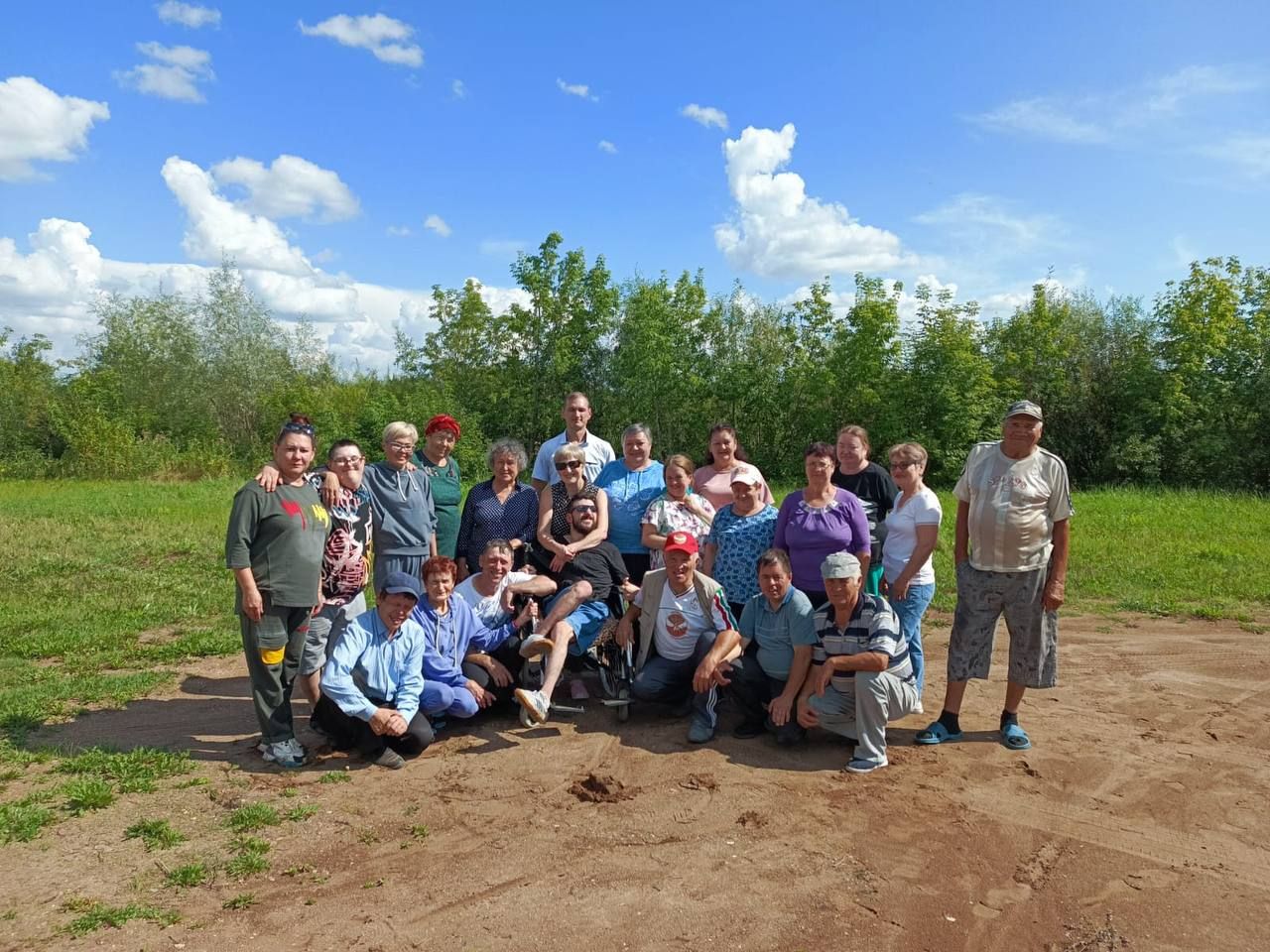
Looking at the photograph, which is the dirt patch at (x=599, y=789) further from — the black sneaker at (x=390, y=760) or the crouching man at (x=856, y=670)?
the crouching man at (x=856, y=670)

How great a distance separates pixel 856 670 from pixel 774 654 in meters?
0.55

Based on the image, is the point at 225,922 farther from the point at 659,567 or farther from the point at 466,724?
the point at 659,567

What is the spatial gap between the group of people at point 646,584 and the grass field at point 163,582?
230 cm

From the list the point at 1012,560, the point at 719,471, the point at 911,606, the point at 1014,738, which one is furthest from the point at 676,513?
the point at 1014,738

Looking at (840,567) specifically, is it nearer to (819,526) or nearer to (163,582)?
(819,526)

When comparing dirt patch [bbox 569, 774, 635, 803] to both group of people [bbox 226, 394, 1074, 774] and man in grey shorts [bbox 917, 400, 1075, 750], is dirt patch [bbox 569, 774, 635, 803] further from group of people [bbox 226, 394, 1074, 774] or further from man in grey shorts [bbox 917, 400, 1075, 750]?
man in grey shorts [bbox 917, 400, 1075, 750]

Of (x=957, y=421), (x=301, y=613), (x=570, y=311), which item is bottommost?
(x=301, y=613)

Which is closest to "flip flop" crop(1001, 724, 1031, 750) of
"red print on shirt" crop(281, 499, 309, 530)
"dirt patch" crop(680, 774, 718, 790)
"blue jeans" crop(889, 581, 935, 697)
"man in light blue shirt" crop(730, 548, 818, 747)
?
"blue jeans" crop(889, 581, 935, 697)

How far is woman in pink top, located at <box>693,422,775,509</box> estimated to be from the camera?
5.93 metres

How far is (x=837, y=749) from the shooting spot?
514cm

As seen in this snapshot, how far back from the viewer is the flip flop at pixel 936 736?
5.18 meters

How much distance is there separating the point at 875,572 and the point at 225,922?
404 cm

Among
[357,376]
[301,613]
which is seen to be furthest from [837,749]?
[357,376]

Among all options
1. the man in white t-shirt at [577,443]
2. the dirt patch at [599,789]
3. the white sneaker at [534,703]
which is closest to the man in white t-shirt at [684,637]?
the white sneaker at [534,703]
